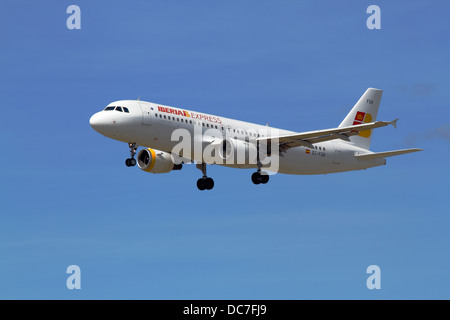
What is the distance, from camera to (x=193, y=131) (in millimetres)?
57062

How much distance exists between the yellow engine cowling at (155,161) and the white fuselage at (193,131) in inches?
148

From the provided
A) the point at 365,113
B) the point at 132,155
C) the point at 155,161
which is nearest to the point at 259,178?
the point at 155,161

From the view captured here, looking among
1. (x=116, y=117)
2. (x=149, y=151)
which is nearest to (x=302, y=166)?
(x=149, y=151)

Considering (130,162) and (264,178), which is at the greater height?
(130,162)

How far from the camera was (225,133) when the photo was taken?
59.0 meters

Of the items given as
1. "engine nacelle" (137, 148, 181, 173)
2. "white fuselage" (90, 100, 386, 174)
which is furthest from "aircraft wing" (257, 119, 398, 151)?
"engine nacelle" (137, 148, 181, 173)

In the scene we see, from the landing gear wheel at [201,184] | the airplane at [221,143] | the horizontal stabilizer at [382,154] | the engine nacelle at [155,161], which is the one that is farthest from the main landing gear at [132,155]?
the horizontal stabilizer at [382,154]

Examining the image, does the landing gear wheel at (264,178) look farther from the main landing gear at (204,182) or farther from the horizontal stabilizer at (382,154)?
the horizontal stabilizer at (382,154)

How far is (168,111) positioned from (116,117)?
12.3 feet

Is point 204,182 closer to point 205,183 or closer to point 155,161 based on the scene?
point 205,183

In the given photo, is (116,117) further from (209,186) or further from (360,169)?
(360,169)

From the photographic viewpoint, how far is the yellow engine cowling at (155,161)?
202 ft

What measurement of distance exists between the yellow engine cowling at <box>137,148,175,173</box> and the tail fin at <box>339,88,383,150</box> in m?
16.5

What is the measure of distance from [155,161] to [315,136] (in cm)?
1206
